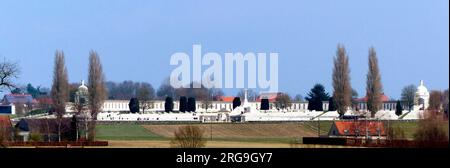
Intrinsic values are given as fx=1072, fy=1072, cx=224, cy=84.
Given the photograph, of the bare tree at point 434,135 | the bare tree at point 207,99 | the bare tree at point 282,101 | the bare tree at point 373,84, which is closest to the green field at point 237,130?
the bare tree at point 373,84

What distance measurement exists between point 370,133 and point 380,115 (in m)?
29.0

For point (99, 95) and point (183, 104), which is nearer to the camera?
point (99, 95)

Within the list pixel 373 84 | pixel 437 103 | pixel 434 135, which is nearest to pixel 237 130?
pixel 373 84

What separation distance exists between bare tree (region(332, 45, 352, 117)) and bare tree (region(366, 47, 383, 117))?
177 cm

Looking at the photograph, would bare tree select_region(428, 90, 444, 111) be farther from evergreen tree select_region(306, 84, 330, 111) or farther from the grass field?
evergreen tree select_region(306, 84, 330, 111)

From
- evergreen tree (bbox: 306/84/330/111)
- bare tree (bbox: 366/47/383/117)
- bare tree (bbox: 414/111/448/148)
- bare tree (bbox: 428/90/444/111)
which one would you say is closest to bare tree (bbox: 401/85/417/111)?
evergreen tree (bbox: 306/84/330/111)

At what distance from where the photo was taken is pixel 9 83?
32.4 meters

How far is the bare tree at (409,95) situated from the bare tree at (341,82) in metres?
19.7

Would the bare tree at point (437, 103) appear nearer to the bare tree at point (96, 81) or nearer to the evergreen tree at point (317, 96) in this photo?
the bare tree at point (96, 81)

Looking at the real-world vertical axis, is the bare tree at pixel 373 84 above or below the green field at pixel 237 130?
above

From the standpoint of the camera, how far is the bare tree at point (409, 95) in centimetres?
9194

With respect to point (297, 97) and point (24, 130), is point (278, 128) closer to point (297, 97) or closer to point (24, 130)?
point (24, 130)
